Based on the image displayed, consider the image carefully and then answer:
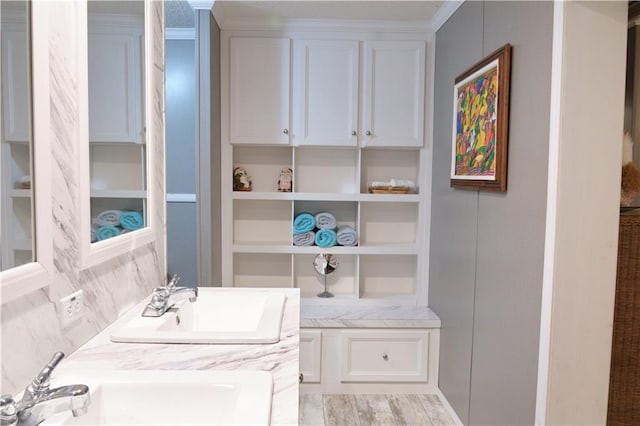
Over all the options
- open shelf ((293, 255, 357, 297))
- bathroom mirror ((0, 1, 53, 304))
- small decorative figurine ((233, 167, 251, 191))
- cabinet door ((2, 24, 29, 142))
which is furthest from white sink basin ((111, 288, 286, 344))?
open shelf ((293, 255, 357, 297))

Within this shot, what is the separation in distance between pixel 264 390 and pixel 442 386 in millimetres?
2167

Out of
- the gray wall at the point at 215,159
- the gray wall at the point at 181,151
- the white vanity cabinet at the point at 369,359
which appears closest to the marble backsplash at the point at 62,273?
the gray wall at the point at 215,159

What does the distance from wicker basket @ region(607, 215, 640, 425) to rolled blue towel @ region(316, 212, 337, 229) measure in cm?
181

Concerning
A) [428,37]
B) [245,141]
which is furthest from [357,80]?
[245,141]

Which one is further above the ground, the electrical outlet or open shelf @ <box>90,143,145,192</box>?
open shelf @ <box>90,143,145,192</box>

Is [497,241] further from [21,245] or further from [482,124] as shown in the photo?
[21,245]

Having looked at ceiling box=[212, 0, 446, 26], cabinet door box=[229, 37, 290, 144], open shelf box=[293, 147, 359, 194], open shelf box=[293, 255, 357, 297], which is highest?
ceiling box=[212, 0, 446, 26]

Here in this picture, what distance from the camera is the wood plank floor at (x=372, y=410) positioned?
2436 mm

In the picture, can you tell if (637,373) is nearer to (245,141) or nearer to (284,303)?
(284,303)

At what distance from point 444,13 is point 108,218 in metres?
2.37

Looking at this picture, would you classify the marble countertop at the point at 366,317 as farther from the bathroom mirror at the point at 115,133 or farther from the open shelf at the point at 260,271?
the bathroom mirror at the point at 115,133

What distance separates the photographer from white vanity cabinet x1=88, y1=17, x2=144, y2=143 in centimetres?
117

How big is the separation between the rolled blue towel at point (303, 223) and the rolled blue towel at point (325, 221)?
0.13 ft

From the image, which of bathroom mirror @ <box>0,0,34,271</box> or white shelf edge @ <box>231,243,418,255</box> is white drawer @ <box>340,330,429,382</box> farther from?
bathroom mirror @ <box>0,0,34,271</box>
